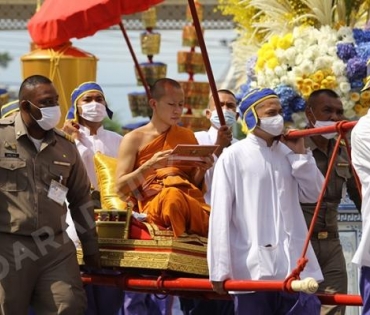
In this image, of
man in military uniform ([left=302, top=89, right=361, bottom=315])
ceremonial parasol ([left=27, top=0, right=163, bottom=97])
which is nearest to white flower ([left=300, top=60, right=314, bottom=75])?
man in military uniform ([left=302, top=89, right=361, bottom=315])

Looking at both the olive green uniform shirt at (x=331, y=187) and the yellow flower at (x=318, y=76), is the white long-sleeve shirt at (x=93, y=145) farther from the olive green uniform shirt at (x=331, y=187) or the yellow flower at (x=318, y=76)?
the olive green uniform shirt at (x=331, y=187)

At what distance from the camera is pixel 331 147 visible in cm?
991

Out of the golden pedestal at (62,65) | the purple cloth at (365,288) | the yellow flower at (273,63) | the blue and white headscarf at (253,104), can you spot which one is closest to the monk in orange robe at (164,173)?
the blue and white headscarf at (253,104)

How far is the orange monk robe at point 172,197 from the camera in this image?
9.20m

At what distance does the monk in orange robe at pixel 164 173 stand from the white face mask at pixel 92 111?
3.29ft

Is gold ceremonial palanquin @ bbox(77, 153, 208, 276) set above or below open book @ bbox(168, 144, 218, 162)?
below

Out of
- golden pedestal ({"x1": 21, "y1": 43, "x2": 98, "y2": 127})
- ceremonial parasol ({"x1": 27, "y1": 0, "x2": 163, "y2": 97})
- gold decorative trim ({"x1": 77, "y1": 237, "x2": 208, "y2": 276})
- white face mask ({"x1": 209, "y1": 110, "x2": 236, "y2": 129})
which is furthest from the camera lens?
golden pedestal ({"x1": 21, "y1": 43, "x2": 98, "y2": 127})

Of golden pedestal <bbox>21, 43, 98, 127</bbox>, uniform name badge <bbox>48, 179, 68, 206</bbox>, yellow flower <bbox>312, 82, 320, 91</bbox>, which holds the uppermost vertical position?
yellow flower <bbox>312, 82, 320, 91</bbox>

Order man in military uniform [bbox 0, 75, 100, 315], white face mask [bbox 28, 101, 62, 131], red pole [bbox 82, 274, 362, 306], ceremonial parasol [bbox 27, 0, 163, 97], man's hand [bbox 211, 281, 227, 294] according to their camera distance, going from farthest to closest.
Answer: ceremonial parasol [bbox 27, 0, 163, 97], white face mask [bbox 28, 101, 62, 131], man in military uniform [bbox 0, 75, 100, 315], man's hand [bbox 211, 281, 227, 294], red pole [bbox 82, 274, 362, 306]

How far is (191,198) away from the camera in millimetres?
9297

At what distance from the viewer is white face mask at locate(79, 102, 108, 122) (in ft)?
35.5

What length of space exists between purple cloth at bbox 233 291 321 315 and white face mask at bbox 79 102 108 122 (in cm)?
272

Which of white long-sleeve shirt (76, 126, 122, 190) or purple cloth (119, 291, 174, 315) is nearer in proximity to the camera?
purple cloth (119, 291, 174, 315)

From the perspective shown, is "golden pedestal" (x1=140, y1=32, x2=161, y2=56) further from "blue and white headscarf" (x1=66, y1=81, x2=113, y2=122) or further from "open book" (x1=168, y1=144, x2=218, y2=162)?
"open book" (x1=168, y1=144, x2=218, y2=162)
